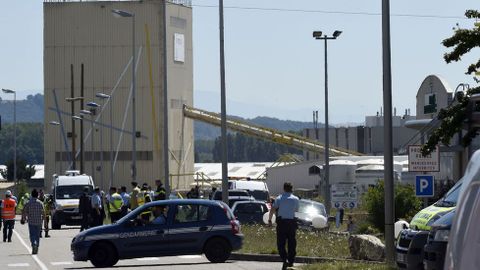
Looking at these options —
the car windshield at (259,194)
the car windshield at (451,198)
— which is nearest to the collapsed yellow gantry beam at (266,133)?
the car windshield at (259,194)

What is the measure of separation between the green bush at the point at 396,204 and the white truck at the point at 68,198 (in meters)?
16.7

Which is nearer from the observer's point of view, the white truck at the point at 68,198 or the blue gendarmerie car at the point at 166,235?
the blue gendarmerie car at the point at 166,235

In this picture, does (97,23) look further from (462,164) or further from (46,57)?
(462,164)

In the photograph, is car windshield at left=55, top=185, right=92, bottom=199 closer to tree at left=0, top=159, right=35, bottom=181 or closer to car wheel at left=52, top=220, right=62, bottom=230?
car wheel at left=52, top=220, right=62, bottom=230

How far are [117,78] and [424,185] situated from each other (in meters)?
80.6

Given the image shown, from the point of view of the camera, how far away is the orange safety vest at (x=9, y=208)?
37.0 m

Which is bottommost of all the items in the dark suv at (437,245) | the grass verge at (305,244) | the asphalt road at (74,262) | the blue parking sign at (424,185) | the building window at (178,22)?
the asphalt road at (74,262)

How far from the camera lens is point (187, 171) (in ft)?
358

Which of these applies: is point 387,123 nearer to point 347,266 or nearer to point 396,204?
point 347,266

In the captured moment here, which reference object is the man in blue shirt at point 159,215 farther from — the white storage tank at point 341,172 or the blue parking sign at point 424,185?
the white storage tank at point 341,172

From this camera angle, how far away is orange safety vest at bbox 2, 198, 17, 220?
3697cm

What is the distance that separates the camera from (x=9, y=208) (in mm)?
37344

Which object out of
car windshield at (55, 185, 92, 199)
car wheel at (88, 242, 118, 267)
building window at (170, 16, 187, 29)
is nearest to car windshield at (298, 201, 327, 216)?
car windshield at (55, 185, 92, 199)

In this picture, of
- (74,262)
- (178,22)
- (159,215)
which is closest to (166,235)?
(159,215)
